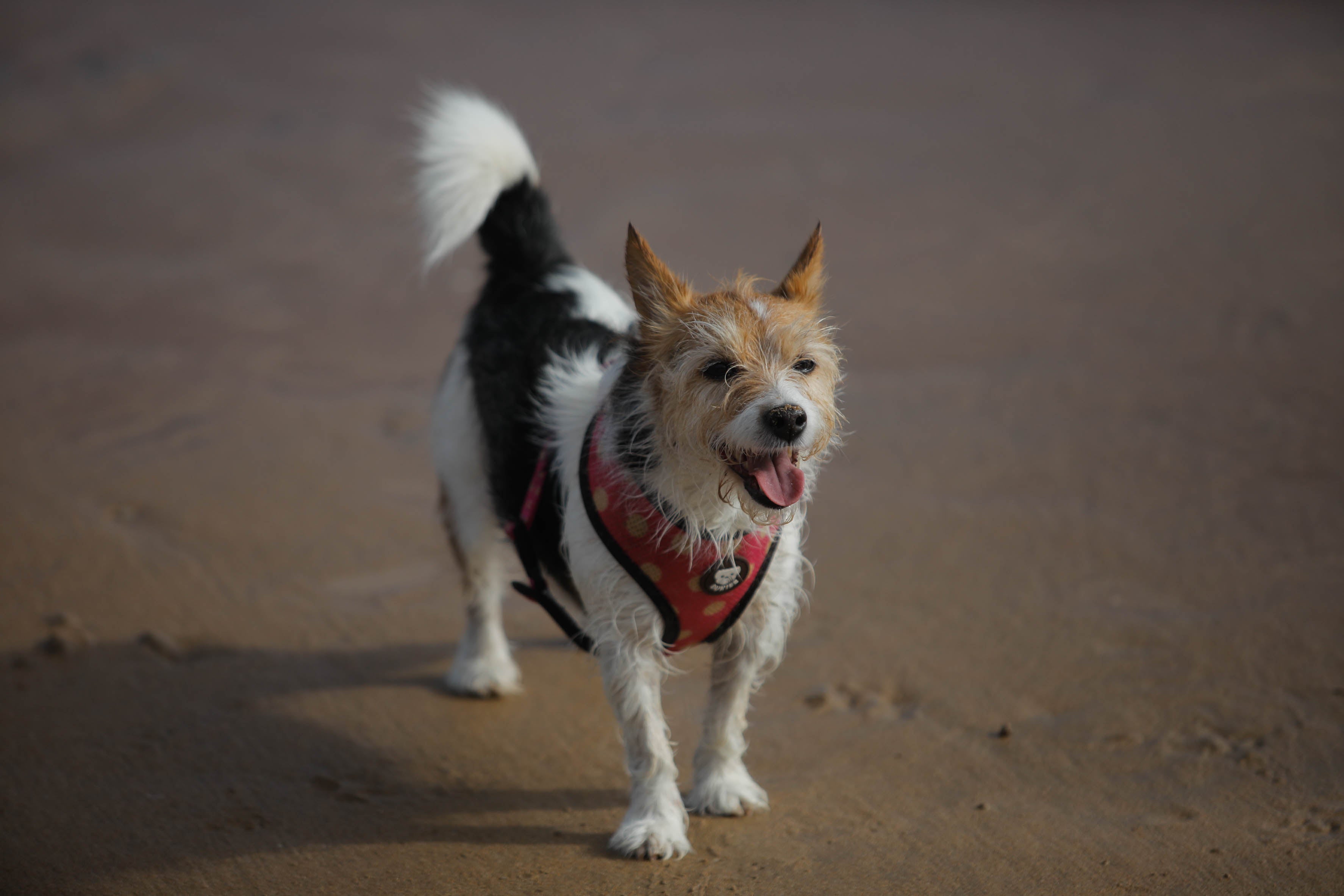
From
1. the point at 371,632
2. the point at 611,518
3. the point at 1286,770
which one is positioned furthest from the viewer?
the point at 371,632

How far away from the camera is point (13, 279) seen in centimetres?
A: 812

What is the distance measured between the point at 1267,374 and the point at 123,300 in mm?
7690

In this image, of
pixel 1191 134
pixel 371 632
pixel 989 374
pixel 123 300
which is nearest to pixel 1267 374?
pixel 989 374

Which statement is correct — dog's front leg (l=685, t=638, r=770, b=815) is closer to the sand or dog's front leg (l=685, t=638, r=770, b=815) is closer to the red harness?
the sand

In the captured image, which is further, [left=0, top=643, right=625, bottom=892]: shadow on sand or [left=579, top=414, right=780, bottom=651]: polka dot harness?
[left=0, top=643, right=625, bottom=892]: shadow on sand

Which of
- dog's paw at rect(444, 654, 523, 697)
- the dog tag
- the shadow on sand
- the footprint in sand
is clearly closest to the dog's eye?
the dog tag

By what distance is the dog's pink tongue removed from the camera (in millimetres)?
2676

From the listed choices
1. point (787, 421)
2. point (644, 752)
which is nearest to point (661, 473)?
point (787, 421)

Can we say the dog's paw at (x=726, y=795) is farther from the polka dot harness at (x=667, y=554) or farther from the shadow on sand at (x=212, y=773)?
the polka dot harness at (x=667, y=554)

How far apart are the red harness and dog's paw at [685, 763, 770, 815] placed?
0.51 meters

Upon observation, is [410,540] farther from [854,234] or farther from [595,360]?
[854,234]

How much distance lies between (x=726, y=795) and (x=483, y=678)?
120 centimetres

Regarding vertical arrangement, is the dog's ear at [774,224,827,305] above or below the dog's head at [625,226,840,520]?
above

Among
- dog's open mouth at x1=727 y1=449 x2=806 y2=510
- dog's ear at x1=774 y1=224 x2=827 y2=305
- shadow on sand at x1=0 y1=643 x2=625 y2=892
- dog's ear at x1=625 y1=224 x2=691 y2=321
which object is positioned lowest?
shadow on sand at x1=0 y1=643 x2=625 y2=892
